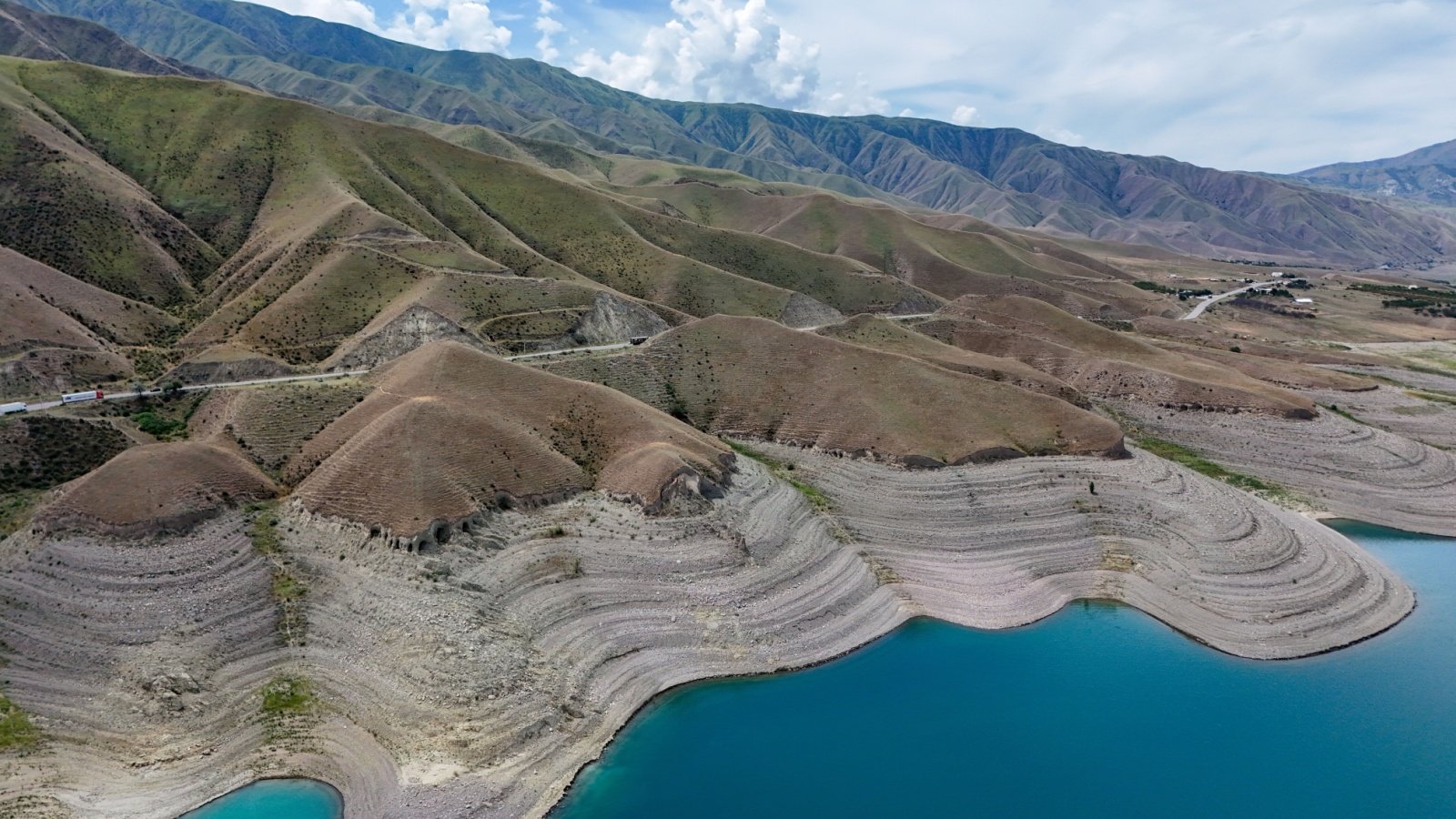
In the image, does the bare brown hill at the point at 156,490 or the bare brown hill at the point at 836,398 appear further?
the bare brown hill at the point at 836,398

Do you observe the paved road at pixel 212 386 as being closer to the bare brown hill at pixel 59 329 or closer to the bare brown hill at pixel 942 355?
the bare brown hill at pixel 59 329

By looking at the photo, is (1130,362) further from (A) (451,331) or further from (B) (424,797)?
(B) (424,797)

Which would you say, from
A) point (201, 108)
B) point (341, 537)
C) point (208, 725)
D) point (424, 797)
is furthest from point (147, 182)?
point (424, 797)

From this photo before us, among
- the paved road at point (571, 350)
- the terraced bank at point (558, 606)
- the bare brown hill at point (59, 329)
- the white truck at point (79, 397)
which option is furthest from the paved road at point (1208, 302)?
the white truck at point (79, 397)

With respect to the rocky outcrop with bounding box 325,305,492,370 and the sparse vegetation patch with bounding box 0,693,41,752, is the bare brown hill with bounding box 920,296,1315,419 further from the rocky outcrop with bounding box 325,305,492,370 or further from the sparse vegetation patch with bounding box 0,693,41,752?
the sparse vegetation patch with bounding box 0,693,41,752

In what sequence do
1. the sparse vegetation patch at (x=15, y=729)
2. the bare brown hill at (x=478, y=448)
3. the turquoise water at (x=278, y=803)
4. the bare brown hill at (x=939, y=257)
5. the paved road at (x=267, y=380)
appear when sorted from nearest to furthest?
1. the turquoise water at (x=278, y=803)
2. the sparse vegetation patch at (x=15, y=729)
3. the bare brown hill at (x=478, y=448)
4. the paved road at (x=267, y=380)
5. the bare brown hill at (x=939, y=257)

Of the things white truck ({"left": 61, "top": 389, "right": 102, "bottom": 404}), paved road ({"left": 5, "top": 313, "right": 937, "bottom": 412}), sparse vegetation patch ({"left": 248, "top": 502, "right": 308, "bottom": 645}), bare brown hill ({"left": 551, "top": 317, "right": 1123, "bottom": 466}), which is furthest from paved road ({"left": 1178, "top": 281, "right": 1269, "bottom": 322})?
white truck ({"left": 61, "top": 389, "right": 102, "bottom": 404})

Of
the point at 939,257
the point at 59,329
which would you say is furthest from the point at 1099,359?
the point at 59,329
